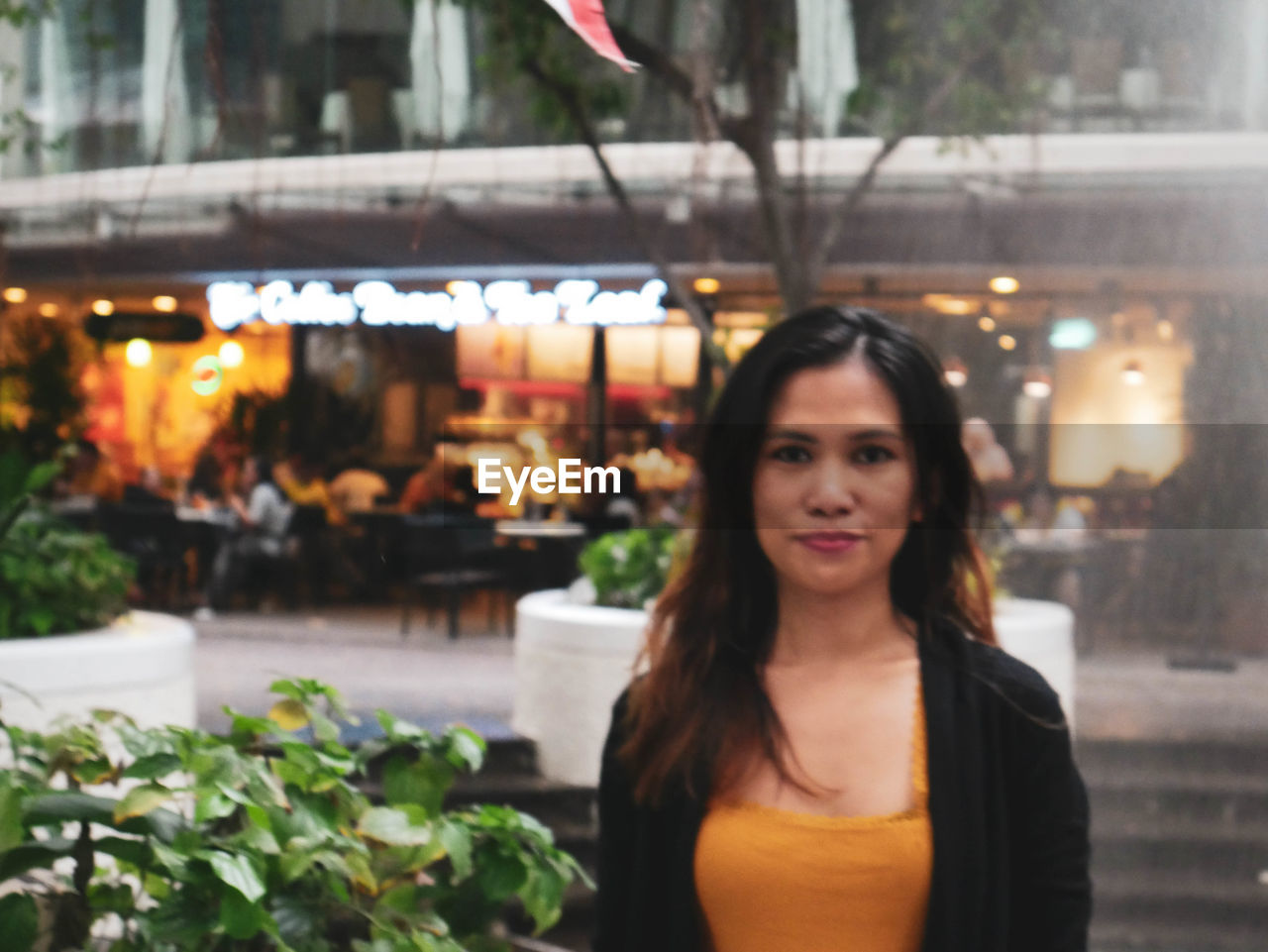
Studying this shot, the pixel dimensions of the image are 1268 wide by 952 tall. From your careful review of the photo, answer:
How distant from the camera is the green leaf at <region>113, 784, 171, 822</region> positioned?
5.92 feet

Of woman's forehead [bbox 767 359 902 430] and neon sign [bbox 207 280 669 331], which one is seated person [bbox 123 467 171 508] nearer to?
neon sign [bbox 207 280 669 331]

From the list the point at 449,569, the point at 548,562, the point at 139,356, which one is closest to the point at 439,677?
the point at 449,569

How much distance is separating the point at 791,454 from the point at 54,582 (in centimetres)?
382

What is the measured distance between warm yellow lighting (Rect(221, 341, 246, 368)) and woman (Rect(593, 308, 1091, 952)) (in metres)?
10.2

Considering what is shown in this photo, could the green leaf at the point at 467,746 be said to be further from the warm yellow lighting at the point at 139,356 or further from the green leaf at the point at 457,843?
the warm yellow lighting at the point at 139,356

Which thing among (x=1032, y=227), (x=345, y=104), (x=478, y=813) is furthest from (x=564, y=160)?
(x=478, y=813)

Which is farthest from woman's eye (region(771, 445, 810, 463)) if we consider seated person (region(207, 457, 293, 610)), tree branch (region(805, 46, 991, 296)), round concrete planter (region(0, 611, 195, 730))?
seated person (region(207, 457, 293, 610))

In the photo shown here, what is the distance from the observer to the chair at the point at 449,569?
24.5 feet

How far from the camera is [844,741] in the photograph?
4.67 feet

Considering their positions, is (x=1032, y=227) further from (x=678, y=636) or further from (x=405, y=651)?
(x=405, y=651)

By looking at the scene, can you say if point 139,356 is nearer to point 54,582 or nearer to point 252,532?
point 252,532

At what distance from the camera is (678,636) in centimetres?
159

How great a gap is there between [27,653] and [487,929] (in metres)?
2.72

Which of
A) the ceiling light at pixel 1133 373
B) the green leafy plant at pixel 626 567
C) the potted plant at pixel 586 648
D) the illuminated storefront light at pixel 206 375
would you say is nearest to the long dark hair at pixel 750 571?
the ceiling light at pixel 1133 373
